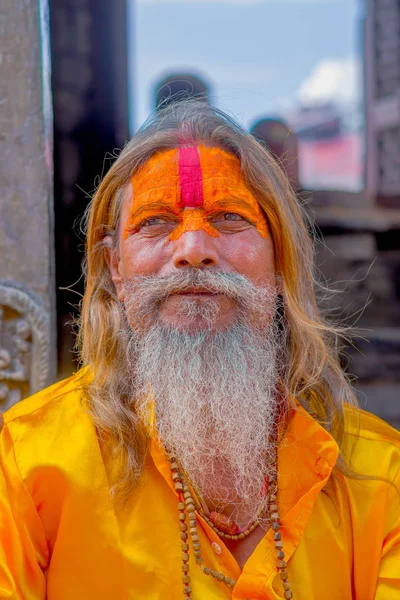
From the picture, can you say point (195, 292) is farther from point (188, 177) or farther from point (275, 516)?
point (275, 516)

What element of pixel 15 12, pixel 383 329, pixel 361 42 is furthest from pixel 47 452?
pixel 361 42

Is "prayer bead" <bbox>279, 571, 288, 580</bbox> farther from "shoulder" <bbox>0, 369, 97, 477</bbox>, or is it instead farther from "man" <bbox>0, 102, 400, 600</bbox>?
"shoulder" <bbox>0, 369, 97, 477</bbox>

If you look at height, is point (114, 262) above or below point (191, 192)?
below

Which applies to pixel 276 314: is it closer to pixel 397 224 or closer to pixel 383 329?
pixel 383 329

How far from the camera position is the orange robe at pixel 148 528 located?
179cm

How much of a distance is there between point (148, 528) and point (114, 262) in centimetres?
79

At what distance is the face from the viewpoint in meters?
1.99

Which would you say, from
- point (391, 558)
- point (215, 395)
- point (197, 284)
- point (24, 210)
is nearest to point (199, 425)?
point (215, 395)

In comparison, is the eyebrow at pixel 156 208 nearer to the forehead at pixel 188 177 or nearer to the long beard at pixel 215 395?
the forehead at pixel 188 177

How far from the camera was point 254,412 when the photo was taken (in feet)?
6.59

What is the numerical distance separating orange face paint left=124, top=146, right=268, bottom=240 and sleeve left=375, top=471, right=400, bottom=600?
31.9 inches

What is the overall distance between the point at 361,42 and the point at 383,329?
349 centimetres

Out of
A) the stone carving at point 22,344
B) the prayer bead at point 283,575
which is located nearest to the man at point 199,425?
the prayer bead at point 283,575

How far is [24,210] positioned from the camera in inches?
101
